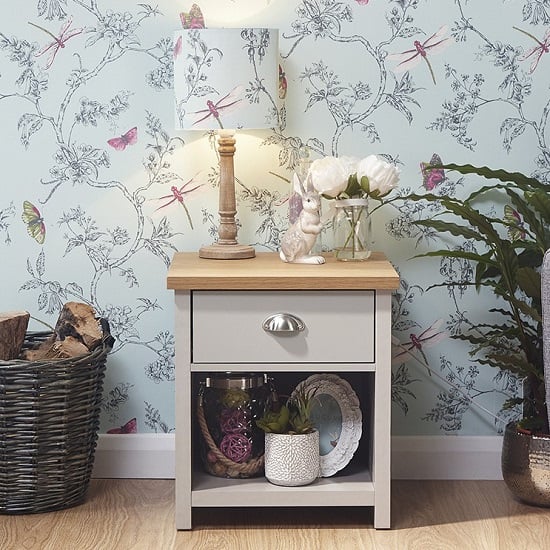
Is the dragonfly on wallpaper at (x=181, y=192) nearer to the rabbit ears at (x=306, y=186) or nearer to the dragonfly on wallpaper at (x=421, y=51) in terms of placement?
the rabbit ears at (x=306, y=186)

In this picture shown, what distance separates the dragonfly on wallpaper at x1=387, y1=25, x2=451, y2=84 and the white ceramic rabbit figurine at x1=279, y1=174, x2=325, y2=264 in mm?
466

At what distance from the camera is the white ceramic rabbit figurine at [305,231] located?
2633mm

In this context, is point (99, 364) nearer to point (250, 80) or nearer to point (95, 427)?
point (95, 427)

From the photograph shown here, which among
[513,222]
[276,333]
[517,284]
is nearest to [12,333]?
[276,333]

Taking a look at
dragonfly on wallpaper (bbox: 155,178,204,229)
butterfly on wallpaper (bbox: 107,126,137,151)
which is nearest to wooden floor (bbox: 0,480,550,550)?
dragonfly on wallpaper (bbox: 155,178,204,229)

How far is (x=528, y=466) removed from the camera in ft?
8.78

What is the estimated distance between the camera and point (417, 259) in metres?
2.94

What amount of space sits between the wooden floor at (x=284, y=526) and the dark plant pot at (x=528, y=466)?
0.04m

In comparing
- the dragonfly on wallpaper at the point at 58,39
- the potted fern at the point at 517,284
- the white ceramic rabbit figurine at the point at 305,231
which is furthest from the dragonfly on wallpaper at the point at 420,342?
the dragonfly on wallpaper at the point at 58,39

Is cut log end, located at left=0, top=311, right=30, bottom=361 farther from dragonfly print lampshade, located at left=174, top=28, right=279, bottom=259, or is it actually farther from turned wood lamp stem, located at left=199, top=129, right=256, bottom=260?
dragonfly print lampshade, located at left=174, top=28, right=279, bottom=259

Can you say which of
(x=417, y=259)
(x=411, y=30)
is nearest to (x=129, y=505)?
(x=417, y=259)

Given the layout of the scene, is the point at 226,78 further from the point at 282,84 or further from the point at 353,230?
the point at 353,230

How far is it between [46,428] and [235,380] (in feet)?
1.56

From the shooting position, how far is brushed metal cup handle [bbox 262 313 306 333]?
248cm
